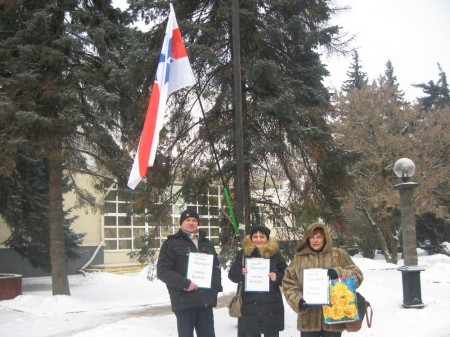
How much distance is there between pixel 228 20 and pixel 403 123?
20871mm

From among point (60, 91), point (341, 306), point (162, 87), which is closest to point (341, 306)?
point (341, 306)

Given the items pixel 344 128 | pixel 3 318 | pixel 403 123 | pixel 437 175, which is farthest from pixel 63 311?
pixel 403 123

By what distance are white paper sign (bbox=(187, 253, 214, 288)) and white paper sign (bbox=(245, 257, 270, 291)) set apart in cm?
42

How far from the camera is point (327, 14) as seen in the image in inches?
388

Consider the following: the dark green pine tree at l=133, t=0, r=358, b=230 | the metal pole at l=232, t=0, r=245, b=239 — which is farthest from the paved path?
the metal pole at l=232, t=0, r=245, b=239

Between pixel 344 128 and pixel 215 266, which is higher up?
pixel 344 128

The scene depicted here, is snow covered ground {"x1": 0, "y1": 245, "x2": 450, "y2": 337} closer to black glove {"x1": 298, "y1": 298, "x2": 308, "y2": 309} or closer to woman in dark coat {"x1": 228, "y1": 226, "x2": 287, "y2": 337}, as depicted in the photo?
woman in dark coat {"x1": 228, "y1": 226, "x2": 287, "y2": 337}

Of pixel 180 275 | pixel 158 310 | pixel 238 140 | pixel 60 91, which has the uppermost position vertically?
pixel 60 91

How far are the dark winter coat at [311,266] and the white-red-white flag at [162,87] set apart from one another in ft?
7.59

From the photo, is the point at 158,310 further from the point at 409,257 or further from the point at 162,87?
the point at 162,87

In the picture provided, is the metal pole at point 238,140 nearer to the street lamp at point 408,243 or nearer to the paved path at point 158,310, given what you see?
the street lamp at point 408,243

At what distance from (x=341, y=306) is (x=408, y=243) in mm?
6188

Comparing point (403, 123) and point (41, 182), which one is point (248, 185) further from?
point (403, 123)

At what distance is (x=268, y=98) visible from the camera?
9.09 meters
